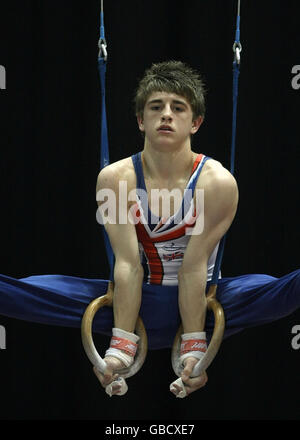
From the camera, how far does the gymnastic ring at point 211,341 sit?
11.1 ft

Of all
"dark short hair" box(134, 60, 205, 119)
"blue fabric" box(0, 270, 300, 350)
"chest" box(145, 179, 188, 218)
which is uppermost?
"dark short hair" box(134, 60, 205, 119)

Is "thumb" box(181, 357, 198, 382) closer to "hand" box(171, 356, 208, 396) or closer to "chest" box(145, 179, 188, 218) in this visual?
"hand" box(171, 356, 208, 396)

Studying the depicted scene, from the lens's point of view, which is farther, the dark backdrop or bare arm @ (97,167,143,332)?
the dark backdrop

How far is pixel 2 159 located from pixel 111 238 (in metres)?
0.90

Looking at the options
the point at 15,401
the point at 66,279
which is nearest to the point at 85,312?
the point at 66,279

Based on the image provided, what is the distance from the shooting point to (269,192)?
13.8 ft

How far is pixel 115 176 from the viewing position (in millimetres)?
3514

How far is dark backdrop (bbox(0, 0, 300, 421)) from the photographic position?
4164mm

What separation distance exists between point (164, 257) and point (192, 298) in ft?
0.66

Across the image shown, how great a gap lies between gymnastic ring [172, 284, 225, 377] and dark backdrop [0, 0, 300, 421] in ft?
2.49

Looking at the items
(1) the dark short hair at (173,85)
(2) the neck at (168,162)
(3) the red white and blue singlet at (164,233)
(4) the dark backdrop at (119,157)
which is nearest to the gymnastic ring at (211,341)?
(3) the red white and blue singlet at (164,233)

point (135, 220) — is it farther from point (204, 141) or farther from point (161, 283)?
point (204, 141)

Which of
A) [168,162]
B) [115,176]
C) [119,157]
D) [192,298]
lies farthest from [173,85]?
[119,157]

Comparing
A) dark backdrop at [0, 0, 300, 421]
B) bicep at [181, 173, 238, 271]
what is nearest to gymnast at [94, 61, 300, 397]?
bicep at [181, 173, 238, 271]
